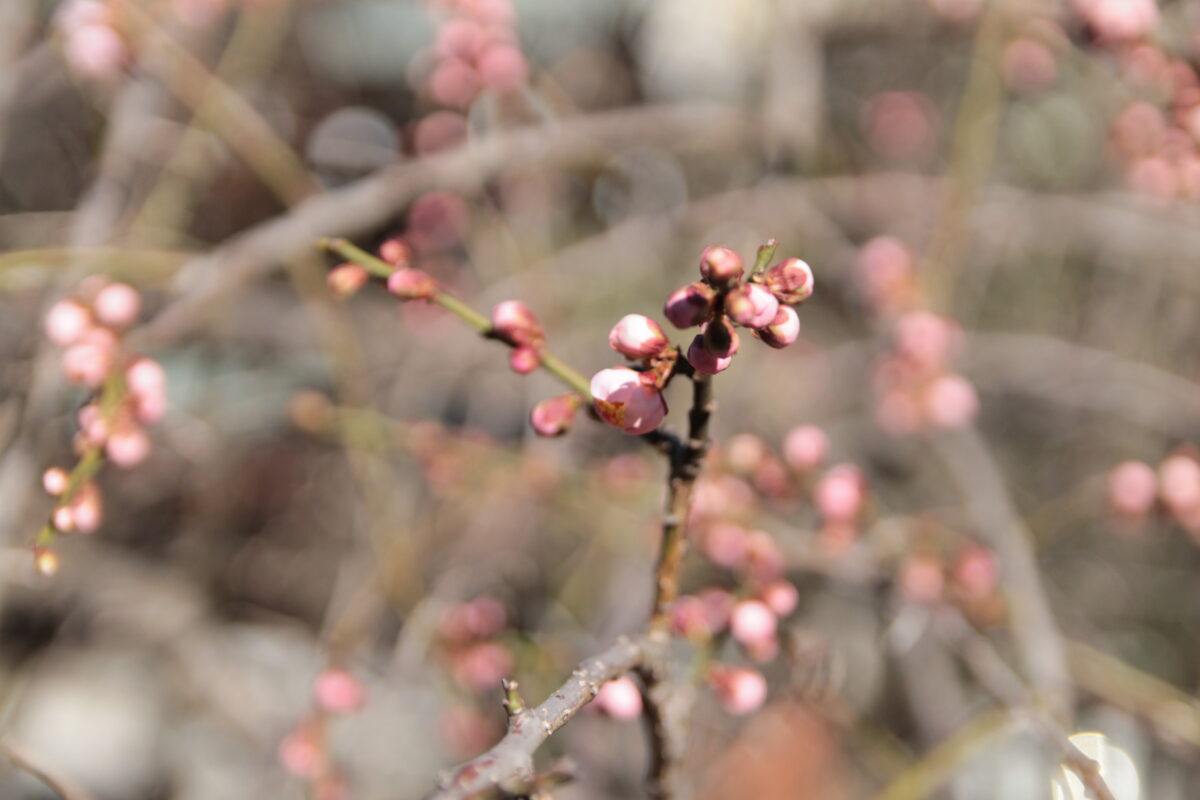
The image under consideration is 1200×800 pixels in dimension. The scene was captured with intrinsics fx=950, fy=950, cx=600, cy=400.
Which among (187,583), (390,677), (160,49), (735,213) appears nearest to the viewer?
(390,677)

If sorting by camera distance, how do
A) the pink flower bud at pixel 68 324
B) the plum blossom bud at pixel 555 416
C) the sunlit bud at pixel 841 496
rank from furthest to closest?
1. the sunlit bud at pixel 841 496
2. the pink flower bud at pixel 68 324
3. the plum blossom bud at pixel 555 416

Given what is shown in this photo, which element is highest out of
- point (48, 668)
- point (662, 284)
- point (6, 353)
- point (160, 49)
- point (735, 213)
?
point (160, 49)

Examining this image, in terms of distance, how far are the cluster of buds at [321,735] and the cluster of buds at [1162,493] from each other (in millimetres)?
1108

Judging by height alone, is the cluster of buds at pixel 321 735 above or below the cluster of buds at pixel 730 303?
below

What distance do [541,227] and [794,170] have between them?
1.88 ft

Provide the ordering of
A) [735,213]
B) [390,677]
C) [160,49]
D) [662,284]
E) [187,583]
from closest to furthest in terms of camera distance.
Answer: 1. [390,677]
2. [160,49]
3. [187,583]
4. [735,213]
5. [662,284]

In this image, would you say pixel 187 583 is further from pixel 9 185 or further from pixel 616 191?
pixel 616 191

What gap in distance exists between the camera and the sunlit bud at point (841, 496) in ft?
4.01

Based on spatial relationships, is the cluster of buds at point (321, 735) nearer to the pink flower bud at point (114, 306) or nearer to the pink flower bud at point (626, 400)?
the pink flower bud at point (114, 306)

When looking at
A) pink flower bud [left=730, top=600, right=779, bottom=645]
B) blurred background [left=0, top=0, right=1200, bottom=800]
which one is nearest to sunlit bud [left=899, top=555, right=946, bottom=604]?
blurred background [left=0, top=0, right=1200, bottom=800]

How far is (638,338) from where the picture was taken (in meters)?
0.64

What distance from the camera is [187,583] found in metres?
1.89

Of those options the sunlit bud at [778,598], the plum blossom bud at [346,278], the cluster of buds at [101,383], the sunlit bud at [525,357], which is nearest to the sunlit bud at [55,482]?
the cluster of buds at [101,383]

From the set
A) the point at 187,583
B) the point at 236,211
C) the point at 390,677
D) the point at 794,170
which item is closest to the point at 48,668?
the point at 187,583
